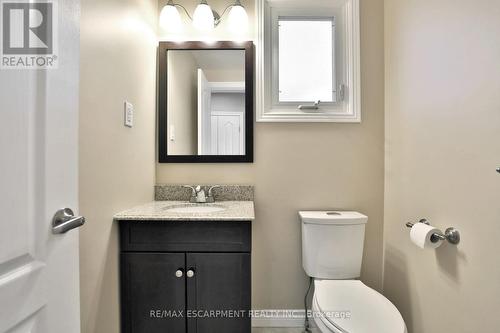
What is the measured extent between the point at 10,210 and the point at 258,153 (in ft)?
4.41

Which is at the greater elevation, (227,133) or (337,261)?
(227,133)

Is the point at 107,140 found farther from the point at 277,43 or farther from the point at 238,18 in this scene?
the point at 277,43

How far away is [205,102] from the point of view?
5.78ft

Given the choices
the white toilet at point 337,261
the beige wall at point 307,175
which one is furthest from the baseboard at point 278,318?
the white toilet at point 337,261

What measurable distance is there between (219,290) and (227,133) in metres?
0.96

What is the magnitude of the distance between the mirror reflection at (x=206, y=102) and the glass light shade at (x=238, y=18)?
15cm

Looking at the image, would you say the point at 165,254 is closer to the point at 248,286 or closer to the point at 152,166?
the point at 248,286

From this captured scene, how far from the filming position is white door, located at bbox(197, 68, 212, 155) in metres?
1.76

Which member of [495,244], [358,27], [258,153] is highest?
[358,27]

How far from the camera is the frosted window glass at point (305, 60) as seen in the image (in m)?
1.78

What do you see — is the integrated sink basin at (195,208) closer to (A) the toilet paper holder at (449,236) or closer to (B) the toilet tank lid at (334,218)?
(B) the toilet tank lid at (334,218)

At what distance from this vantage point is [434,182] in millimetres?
1256

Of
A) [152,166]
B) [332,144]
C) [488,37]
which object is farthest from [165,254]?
[488,37]

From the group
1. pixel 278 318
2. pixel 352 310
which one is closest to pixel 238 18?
pixel 352 310
